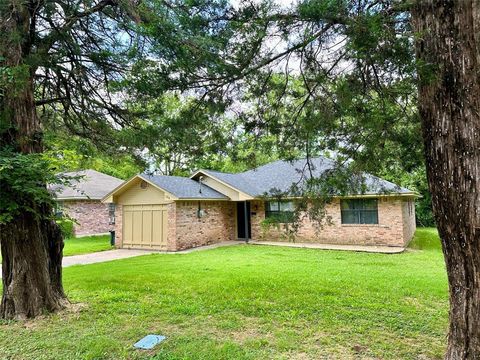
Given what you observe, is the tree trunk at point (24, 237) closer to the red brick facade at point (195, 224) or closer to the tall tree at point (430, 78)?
the tall tree at point (430, 78)

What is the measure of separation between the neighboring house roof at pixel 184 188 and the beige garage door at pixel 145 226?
0.91 metres

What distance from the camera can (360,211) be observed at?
14258 mm

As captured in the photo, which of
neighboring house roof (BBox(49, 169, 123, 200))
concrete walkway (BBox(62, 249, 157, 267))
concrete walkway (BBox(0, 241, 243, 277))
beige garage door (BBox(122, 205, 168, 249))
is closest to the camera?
concrete walkway (BBox(62, 249, 157, 267))

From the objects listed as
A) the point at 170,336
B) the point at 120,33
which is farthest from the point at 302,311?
the point at 120,33

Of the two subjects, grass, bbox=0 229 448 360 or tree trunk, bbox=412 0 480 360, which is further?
grass, bbox=0 229 448 360

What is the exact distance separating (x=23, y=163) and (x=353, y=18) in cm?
440

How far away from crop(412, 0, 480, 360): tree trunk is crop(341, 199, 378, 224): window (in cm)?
1111

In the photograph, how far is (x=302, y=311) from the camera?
548 centimetres

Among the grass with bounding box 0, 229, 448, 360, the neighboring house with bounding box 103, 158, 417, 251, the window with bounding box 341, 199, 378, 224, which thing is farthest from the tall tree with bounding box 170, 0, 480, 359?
the window with bounding box 341, 199, 378, 224

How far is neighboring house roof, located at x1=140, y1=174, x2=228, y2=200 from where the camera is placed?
46.8ft

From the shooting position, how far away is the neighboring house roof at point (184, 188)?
46.8 feet

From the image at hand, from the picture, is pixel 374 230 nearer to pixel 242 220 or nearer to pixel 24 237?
pixel 242 220

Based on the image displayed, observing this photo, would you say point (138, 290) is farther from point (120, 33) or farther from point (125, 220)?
point (125, 220)

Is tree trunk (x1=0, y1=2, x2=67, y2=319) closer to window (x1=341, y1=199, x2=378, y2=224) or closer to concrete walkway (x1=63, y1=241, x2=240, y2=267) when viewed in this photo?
concrete walkway (x1=63, y1=241, x2=240, y2=267)
